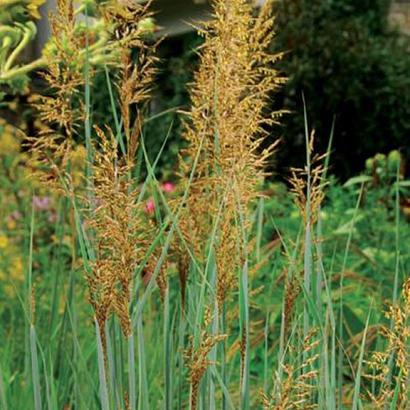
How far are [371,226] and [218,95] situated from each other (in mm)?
4371

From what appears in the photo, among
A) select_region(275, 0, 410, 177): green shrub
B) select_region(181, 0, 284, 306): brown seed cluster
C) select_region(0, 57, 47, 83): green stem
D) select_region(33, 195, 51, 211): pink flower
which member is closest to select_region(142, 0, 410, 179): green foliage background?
select_region(275, 0, 410, 177): green shrub

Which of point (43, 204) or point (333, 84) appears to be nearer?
point (43, 204)

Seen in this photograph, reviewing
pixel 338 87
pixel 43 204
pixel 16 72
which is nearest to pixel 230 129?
pixel 16 72

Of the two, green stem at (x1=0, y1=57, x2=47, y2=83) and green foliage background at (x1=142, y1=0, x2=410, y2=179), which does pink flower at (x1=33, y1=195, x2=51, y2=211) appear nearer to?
green foliage background at (x1=142, y1=0, x2=410, y2=179)

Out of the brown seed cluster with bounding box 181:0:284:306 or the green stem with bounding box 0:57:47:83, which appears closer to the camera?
the brown seed cluster with bounding box 181:0:284:306

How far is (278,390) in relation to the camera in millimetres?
1460

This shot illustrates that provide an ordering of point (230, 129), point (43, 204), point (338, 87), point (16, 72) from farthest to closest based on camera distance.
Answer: point (338, 87) < point (43, 204) < point (16, 72) < point (230, 129)

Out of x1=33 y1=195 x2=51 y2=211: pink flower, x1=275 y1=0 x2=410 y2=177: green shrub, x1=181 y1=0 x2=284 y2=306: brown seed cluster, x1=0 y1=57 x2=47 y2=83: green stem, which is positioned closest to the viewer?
x1=181 y1=0 x2=284 y2=306: brown seed cluster

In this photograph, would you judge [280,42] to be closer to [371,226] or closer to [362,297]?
[371,226]

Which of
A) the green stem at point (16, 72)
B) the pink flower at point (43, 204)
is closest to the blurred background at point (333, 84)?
the pink flower at point (43, 204)

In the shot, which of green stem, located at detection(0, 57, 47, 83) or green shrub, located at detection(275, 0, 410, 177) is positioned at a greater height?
green stem, located at detection(0, 57, 47, 83)

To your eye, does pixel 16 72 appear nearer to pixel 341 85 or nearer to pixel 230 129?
pixel 230 129

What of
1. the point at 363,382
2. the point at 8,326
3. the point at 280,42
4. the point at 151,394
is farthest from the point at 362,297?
the point at 280,42

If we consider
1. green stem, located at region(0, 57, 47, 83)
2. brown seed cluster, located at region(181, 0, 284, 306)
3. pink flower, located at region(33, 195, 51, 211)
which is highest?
A: brown seed cluster, located at region(181, 0, 284, 306)
